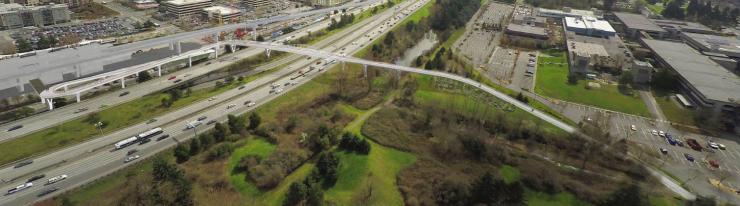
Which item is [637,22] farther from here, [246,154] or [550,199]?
[246,154]

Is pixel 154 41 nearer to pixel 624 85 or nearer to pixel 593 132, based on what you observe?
pixel 593 132

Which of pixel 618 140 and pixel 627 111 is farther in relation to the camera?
pixel 627 111

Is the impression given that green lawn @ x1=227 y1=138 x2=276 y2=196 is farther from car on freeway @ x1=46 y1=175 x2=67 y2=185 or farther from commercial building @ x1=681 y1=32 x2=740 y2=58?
commercial building @ x1=681 y1=32 x2=740 y2=58

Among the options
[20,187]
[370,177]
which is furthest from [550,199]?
[20,187]

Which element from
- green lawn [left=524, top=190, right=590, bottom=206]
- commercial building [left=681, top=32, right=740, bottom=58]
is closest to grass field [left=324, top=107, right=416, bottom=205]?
green lawn [left=524, top=190, right=590, bottom=206]

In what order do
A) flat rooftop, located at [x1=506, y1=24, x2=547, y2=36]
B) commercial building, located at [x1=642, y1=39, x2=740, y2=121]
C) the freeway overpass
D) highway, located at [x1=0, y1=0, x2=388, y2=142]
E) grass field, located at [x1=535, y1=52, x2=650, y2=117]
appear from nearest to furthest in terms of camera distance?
1. highway, located at [x1=0, y1=0, x2=388, y2=142]
2. the freeway overpass
3. commercial building, located at [x1=642, y1=39, x2=740, y2=121]
4. grass field, located at [x1=535, y1=52, x2=650, y2=117]
5. flat rooftop, located at [x1=506, y1=24, x2=547, y2=36]

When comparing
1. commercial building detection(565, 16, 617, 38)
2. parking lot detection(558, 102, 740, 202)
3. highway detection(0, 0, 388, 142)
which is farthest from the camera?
commercial building detection(565, 16, 617, 38)

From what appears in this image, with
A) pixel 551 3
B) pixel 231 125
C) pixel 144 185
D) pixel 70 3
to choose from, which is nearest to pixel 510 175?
pixel 231 125
